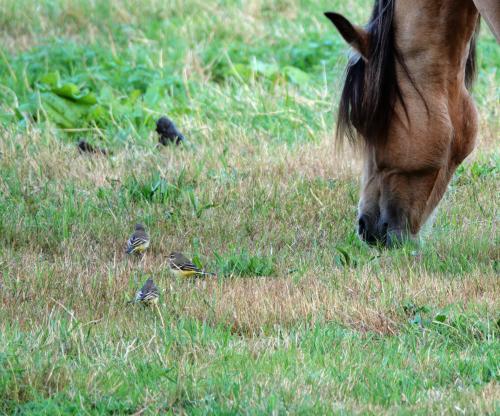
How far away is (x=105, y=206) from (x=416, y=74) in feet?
8.33

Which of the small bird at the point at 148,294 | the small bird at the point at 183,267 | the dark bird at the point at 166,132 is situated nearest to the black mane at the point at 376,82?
the small bird at the point at 183,267

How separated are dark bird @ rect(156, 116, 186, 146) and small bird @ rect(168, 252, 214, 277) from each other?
2761 mm

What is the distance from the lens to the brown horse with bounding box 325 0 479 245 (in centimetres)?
480

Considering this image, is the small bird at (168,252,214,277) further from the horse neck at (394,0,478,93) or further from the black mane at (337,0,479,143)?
the horse neck at (394,0,478,93)

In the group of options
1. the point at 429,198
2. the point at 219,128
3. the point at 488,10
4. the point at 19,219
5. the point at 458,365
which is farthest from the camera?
the point at 219,128

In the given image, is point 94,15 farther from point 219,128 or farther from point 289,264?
point 289,264

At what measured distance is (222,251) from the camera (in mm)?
5828

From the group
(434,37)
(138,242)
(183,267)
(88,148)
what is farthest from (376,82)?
(88,148)

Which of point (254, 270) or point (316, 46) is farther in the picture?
point (316, 46)

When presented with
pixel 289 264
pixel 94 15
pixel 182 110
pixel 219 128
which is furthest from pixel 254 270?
pixel 94 15

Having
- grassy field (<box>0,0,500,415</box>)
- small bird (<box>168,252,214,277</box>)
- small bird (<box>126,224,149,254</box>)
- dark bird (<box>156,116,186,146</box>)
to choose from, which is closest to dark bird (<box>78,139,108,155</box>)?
grassy field (<box>0,0,500,415</box>)

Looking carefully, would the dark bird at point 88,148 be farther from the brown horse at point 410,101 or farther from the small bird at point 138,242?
the brown horse at point 410,101

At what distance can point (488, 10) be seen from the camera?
4.56m

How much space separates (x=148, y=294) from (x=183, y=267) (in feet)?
1.65
